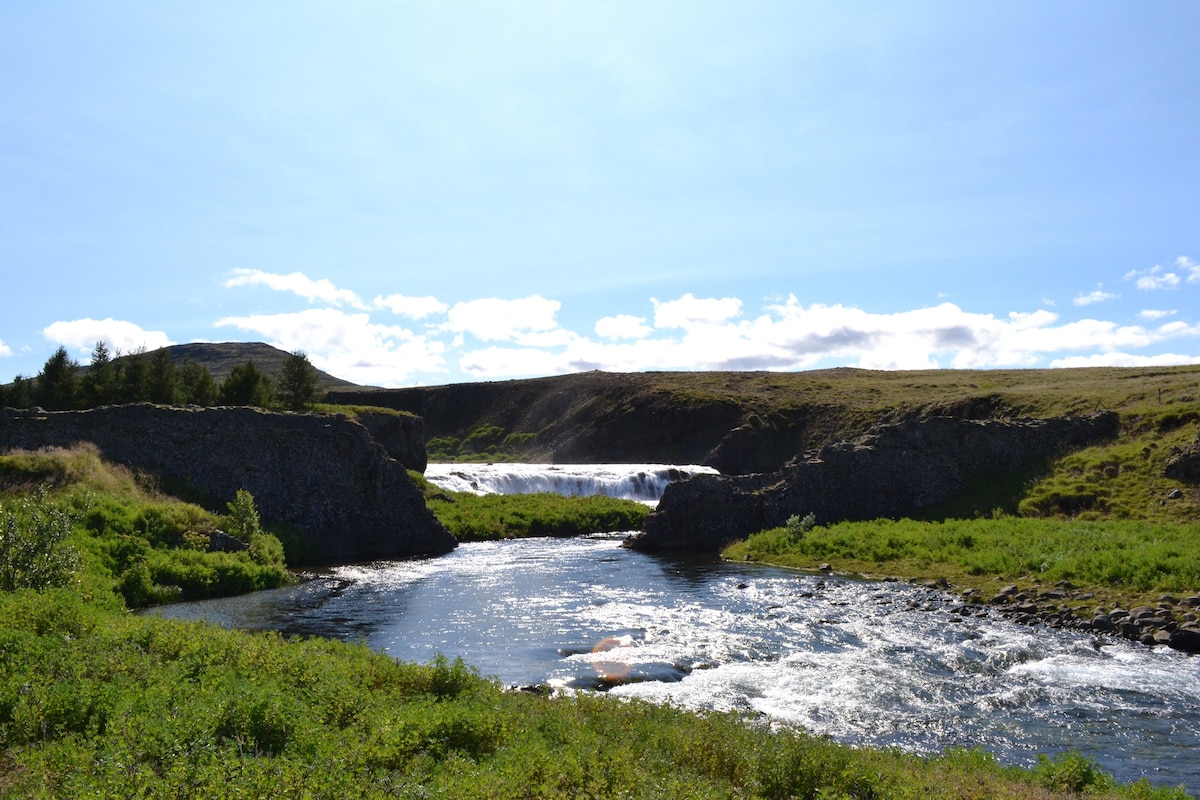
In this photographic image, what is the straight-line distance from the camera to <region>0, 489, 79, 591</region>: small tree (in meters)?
21.2

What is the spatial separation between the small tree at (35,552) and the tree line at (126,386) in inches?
1736

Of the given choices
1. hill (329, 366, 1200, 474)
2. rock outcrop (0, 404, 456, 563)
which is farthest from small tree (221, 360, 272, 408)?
hill (329, 366, 1200, 474)

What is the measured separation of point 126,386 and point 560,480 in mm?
37815

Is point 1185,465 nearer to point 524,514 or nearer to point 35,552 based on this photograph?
point 524,514

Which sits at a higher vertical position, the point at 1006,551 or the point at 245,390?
the point at 245,390

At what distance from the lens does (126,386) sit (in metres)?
66.0

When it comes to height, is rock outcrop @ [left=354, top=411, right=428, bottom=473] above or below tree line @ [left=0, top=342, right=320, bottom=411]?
below

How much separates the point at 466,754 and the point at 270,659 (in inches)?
213

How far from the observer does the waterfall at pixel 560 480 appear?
71188 mm

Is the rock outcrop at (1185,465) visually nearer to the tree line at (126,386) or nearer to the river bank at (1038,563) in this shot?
the river bank at (1038,563)

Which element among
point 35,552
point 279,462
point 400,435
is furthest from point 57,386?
point 35,552

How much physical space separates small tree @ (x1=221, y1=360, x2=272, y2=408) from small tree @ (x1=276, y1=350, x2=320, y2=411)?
8450mm

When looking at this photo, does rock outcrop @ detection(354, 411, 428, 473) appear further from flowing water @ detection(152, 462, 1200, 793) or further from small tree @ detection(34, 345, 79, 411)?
flowing water @ detection(152, 462, 1200, 793)

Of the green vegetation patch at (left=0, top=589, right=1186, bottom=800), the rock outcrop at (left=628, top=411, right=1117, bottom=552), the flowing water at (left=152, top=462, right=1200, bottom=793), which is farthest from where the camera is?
the rock outcrop at (left=628, top=411, right=1117, bottom=552)
